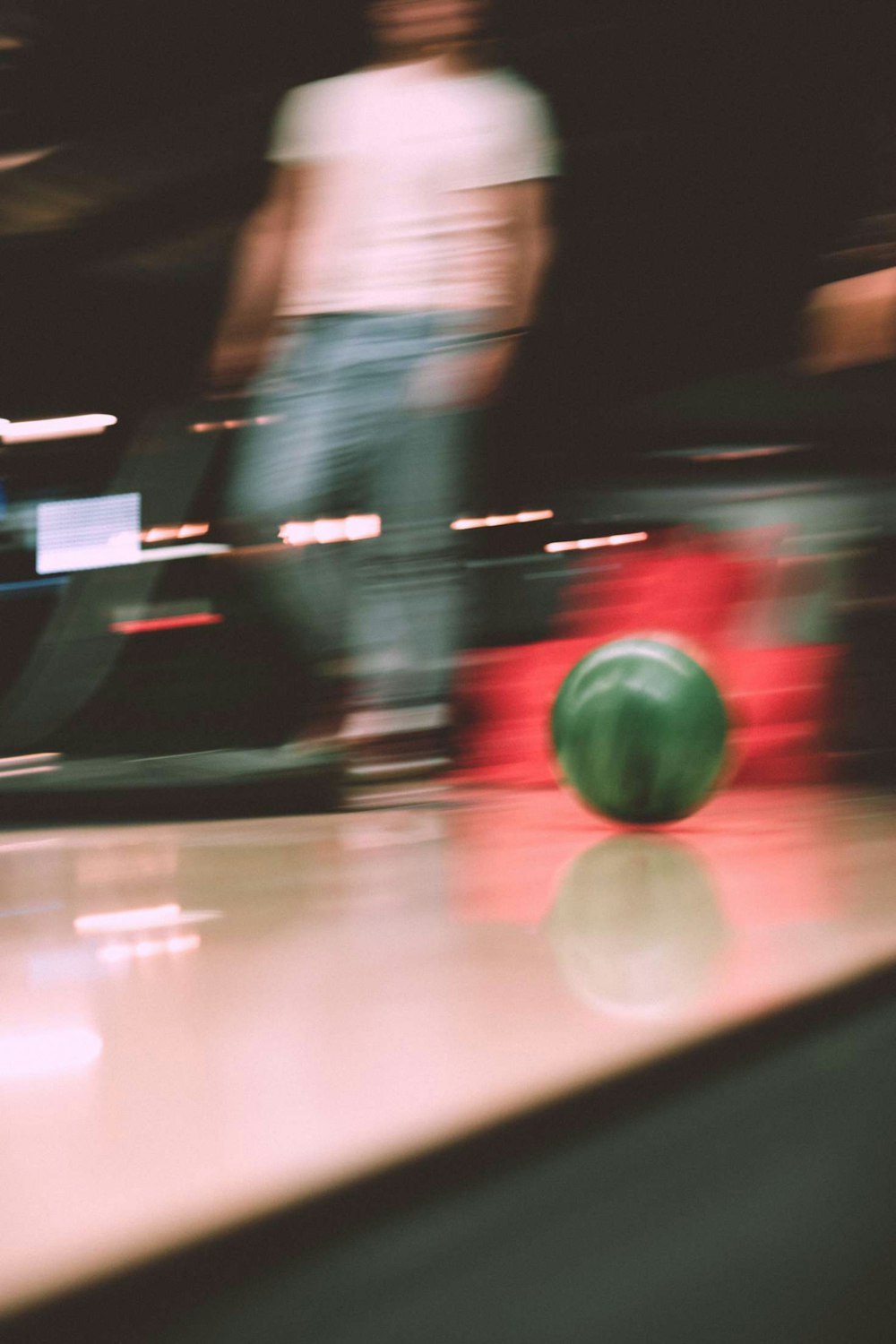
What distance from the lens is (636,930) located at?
94 centimetres

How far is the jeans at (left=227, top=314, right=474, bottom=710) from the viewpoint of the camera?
2.14m

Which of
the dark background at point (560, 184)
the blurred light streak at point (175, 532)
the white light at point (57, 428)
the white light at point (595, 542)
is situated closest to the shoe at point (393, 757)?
the white light at point (595, 542)

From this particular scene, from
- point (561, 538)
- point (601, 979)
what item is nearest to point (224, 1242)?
point (601, 979)

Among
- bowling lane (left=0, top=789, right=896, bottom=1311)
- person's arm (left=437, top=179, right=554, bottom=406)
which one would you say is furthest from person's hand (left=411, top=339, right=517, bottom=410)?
bowling lane (left=0, top=789, right=896, bottom=1311)

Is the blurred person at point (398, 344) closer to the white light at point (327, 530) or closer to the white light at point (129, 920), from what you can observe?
the white light at point (327, 530)

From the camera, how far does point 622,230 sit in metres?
6.15

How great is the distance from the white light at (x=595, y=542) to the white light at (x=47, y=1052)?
9.88 feet

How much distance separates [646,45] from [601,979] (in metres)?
5.32

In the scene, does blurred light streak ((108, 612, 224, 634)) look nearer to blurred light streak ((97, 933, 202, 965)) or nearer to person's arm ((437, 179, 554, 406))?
→ person's arm ((437, 179, 554, 406))

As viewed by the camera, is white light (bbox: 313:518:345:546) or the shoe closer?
white light (bbox: 313:518:345:546)

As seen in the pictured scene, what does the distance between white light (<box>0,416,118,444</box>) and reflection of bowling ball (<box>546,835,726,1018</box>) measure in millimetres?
5168

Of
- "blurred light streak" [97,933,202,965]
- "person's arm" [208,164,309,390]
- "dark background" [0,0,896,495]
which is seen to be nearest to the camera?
"blurred light streak" [97,933,202,965]

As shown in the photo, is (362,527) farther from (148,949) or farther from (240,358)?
(148,949)

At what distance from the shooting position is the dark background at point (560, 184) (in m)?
4.88
